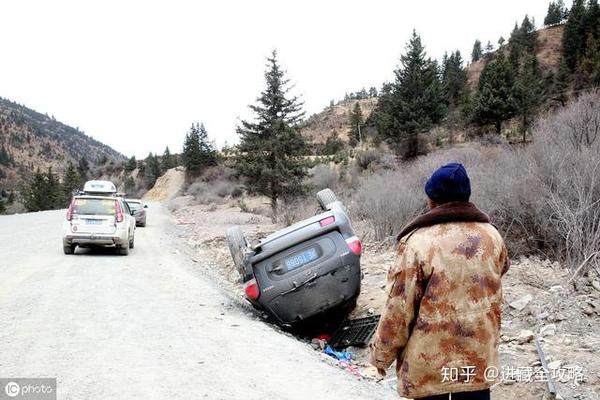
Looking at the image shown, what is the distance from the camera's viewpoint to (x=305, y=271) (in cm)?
709

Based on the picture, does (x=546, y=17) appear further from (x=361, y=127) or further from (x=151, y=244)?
(x=151, y=244)

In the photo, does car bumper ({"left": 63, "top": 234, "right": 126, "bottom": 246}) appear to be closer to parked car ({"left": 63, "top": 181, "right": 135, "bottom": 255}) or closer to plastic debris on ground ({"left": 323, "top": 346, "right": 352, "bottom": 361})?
parked car ({"left": 63, "top": 181, "right": 135, "bottom": 255})

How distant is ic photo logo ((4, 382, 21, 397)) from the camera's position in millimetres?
4535

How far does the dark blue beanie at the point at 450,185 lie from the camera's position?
9.68 feet

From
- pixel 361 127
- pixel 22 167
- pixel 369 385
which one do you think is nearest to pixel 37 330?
pixel 369 385

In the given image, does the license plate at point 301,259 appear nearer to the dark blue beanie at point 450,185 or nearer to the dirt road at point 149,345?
the dirt road at point 149,345

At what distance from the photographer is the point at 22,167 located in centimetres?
15688

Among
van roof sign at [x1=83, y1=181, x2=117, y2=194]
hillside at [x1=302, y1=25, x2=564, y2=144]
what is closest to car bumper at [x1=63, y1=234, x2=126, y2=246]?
van roof sign at [x1=83, y1=181, x2=117, y2=194]

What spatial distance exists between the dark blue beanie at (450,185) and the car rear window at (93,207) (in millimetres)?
13106

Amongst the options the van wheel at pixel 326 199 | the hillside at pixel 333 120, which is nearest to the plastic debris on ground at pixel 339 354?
the van wheel at pixel 326 199

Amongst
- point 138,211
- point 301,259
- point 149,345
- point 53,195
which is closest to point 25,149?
point 53,195

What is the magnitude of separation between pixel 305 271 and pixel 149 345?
2307mm

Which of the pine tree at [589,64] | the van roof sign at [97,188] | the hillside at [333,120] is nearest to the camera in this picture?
the van roof sign at [97,188]

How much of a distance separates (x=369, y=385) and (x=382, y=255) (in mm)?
7783
